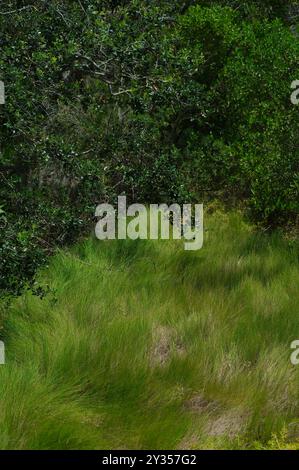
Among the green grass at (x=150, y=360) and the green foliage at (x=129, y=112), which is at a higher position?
the green foliage at (x=129, y=112)

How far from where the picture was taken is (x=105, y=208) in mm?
7363

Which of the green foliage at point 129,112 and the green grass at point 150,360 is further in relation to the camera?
the green foliage at point 129,112

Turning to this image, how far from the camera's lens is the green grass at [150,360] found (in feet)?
14.8

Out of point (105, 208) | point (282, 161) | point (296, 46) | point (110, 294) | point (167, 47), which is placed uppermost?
point (296, 46)

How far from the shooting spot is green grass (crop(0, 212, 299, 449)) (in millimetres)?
4504

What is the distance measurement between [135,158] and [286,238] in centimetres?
232

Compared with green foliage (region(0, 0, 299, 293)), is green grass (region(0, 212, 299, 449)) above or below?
below

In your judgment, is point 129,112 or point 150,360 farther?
point 129,112

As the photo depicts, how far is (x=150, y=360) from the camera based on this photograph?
17.6 ft

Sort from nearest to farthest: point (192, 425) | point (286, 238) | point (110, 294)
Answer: point (192, 425) → point (110, 294) → point (286, 238)

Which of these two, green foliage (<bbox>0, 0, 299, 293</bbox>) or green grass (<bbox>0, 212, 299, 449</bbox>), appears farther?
green foliage (<bbox>0, 0, 299, 293</bbox>)

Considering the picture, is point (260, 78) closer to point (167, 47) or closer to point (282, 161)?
point (282, 161)

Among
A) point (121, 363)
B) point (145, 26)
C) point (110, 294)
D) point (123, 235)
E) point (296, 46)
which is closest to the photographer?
point (121, 363)
